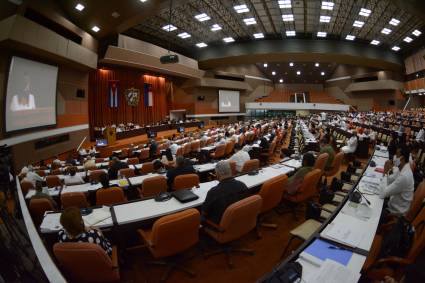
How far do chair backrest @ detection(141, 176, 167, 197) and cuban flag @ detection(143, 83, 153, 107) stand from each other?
1732 cm

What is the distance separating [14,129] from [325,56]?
21.0 meters

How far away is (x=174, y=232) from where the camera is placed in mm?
2678

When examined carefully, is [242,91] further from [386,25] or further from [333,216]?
[333,216]

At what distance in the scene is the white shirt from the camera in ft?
11.2

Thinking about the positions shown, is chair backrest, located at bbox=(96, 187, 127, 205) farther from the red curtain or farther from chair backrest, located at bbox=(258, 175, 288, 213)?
the red curtain

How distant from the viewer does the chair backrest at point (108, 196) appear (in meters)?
3.92

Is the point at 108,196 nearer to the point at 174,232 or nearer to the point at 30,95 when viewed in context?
the point at 174,232

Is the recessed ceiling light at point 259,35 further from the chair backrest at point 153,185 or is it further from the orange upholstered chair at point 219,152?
the chair backrest at point 153,185

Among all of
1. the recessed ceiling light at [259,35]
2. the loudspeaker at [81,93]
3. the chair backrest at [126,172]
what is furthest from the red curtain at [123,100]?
the chair backrest at [126,172]

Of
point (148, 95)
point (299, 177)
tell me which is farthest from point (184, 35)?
point (299, 177)

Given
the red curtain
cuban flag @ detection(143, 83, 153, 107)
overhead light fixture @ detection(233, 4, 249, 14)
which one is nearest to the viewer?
overhead light fixture @ detection(233, 4, 249, 14)

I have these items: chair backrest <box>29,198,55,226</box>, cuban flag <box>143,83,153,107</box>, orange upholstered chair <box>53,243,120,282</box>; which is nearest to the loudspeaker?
cuban flag <box>143,83,153,107</box>

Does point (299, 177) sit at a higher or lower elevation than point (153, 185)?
higher

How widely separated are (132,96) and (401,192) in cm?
1906
